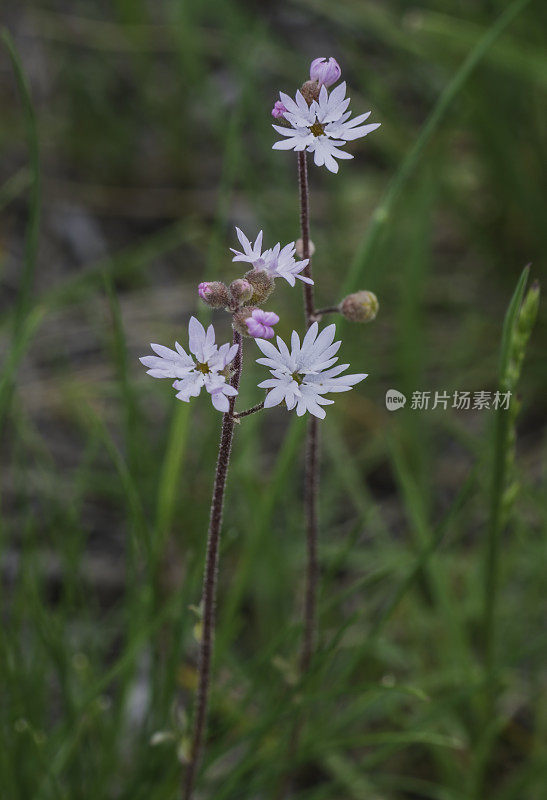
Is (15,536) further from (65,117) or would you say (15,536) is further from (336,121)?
(65,117)

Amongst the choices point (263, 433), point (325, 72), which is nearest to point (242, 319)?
point (325, 72)

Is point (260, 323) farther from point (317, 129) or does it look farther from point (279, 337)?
point (317, 129)

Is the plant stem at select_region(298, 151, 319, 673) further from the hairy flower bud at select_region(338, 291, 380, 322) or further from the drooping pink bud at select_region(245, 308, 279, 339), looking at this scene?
the drooping pink bud at select_region(245, 308, 279, 339)

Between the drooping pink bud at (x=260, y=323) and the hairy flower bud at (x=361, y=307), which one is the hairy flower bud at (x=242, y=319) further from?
the hairy flower bud at (x=361, y=307)

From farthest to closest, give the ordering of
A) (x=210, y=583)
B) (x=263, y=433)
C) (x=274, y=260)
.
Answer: (x=263, y=433)
(x=210, y=583)
(x=274, y=260)

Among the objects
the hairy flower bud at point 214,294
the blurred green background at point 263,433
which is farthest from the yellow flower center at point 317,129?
the blurred green background at point 263,433

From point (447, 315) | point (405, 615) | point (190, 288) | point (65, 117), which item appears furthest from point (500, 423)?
point (65, 117)

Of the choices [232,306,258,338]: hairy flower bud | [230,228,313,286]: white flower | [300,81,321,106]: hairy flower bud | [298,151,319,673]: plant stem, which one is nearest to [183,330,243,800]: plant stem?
[232,306,258,338]: hairy flower bud
